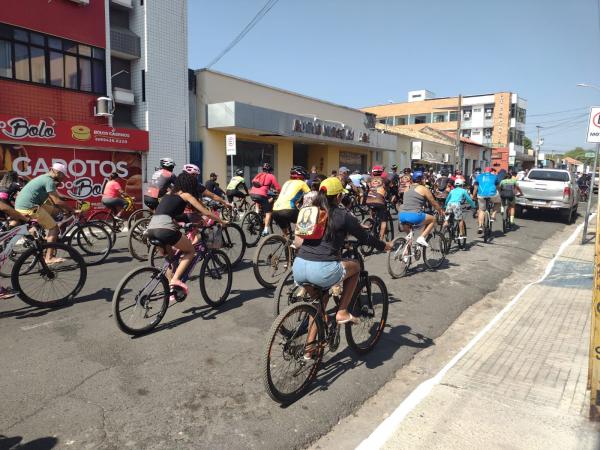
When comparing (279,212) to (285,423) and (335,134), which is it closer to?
(285,423)

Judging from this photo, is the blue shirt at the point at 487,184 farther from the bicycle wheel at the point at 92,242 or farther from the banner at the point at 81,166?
the banner at the point at 81,166

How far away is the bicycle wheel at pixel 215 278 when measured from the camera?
5.73 metres

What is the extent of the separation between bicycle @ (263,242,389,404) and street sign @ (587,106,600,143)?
30.8 ft

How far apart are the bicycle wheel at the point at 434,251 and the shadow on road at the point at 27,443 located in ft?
22.4

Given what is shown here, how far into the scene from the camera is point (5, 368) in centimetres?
403

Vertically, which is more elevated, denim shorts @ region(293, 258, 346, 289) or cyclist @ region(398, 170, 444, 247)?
cyclist @ region(398, 170, 444, 247)

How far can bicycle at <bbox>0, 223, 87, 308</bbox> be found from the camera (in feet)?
18.2

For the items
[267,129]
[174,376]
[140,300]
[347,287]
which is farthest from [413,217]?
[267,129]

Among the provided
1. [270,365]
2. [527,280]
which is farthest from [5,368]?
[527,280]

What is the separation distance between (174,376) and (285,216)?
12.2 feet

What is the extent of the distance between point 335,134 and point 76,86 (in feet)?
44.8

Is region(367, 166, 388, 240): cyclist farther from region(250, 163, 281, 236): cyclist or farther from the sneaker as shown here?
region(250, 163, 281, 236): cyclist

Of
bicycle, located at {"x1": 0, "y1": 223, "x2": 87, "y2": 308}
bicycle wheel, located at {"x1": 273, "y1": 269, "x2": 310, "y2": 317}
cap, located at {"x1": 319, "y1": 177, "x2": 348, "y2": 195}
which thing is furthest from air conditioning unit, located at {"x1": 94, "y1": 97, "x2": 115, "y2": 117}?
cap, located at {"x1": 319, "y1": 177, "x2": 348, "y2": 195}

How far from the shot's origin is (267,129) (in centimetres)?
2048
